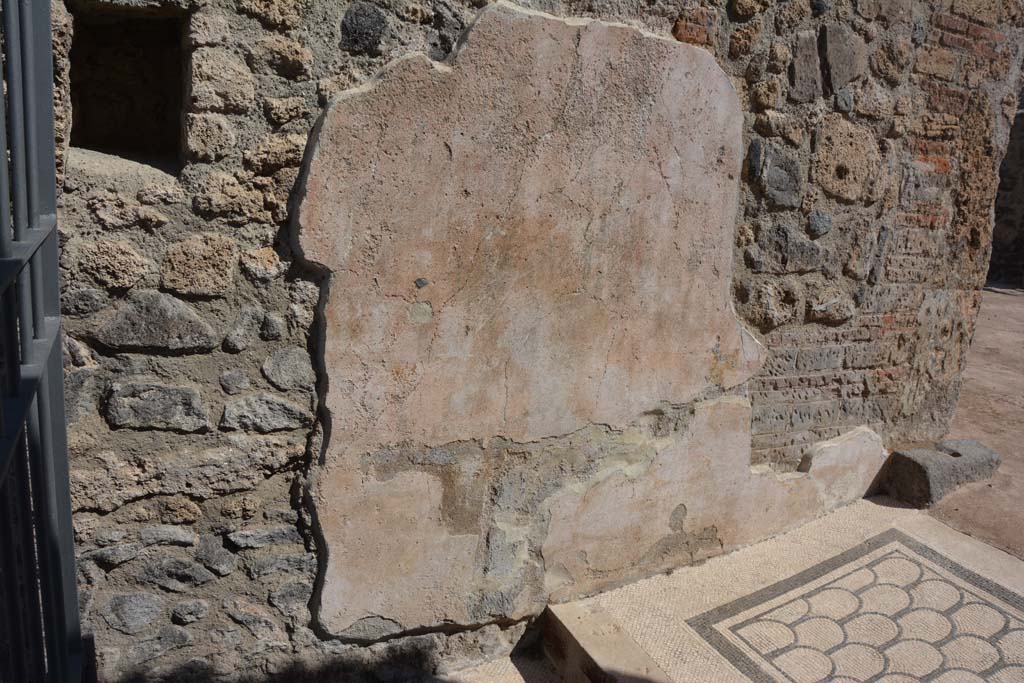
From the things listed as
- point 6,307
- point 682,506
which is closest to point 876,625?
point 682,506

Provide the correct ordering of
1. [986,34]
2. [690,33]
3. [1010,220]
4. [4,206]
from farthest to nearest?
[1010,220], [986,34], [690,33], [4,206]

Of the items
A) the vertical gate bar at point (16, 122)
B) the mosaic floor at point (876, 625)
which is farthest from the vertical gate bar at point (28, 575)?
the mosaic floor at point (876, 625)

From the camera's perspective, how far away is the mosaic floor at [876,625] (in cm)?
245

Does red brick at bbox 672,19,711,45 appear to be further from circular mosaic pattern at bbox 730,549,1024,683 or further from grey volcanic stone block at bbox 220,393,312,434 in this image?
circular mosaic pattern at bbox 730,549,1024,683

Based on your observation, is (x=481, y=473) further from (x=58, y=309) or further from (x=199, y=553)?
(x=58, y=309)

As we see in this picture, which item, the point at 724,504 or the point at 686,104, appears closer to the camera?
the point at 686,104

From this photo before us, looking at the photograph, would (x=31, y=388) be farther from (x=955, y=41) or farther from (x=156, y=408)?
(x=955, y=41)

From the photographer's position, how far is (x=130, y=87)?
6.63ft

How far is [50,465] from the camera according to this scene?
1.38m

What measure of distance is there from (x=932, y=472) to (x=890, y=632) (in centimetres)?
91

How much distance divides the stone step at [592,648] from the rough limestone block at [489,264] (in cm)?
24

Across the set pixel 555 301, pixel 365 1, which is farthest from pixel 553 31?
pixel 555 301

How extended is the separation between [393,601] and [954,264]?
8.71ft

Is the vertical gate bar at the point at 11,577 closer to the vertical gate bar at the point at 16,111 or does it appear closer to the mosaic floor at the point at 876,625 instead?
the vertical gate bar at the point at 16,111
